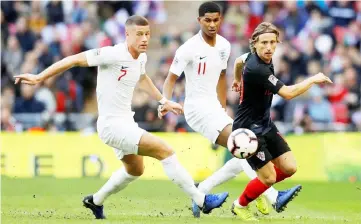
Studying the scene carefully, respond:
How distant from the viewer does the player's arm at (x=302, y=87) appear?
1186cm

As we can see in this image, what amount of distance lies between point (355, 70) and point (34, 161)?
8163mm

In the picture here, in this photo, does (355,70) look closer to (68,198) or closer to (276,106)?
(276,106)

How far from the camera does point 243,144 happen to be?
12.5m

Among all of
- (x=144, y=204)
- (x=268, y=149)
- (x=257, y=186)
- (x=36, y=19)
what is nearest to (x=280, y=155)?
(x=268, y=149)

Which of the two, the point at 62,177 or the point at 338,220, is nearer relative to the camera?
the point at 338,220

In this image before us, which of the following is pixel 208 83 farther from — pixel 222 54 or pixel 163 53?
pixel 163 53

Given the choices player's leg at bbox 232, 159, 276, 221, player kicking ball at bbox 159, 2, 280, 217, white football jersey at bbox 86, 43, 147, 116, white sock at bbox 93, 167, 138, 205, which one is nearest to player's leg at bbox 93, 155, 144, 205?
white sock at bbox 93, 167, 138, 205

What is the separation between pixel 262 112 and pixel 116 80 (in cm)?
184

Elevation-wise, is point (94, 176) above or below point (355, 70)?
below

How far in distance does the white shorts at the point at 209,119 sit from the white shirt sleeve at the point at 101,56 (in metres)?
1.85

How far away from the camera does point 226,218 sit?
44.3 ft

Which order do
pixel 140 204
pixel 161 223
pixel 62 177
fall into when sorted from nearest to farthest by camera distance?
pixel 161 223, pixel 140 204, pixel 62 177

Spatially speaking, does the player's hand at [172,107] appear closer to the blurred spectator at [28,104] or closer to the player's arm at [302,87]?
the player's arm at [302,87]

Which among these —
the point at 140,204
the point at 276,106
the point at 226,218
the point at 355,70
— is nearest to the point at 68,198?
the point at 140,204
